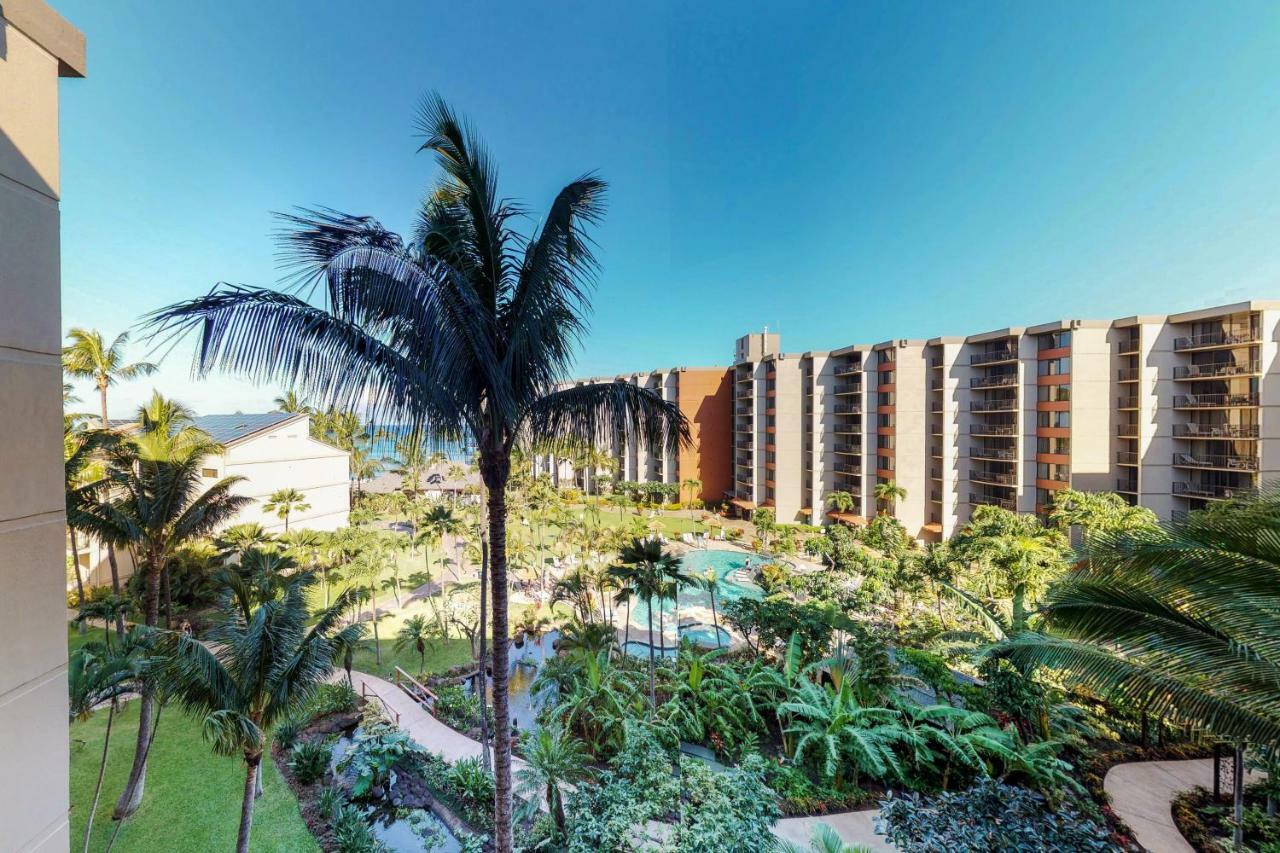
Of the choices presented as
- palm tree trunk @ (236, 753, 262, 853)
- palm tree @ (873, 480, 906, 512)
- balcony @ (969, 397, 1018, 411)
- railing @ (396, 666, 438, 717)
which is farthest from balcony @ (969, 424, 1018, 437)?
palm tree trunk @ (236, 753, 262, 853)

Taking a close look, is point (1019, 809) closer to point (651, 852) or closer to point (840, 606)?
point (651, 852)

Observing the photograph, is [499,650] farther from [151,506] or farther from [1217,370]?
[1217,370]

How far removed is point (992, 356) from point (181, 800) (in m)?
43.6

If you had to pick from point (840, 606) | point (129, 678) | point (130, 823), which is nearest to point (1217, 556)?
point (840, 606)

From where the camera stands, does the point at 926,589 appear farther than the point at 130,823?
Yes

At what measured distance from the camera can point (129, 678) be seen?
7895 mm

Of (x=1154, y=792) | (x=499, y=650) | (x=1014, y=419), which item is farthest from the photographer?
(x=1014, y=419)

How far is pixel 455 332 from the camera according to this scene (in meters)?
5.17

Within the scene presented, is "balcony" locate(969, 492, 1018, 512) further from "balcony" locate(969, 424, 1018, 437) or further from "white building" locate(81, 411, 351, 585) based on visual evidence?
"white building" locate(81, 411, 351, 585)

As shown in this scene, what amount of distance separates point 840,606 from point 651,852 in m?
11.6

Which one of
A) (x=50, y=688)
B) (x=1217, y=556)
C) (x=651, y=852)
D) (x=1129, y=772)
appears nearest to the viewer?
(x=50, y=688)

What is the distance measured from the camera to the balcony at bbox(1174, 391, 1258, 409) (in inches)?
943

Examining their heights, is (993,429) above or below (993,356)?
below

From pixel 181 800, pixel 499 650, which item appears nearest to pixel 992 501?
pixel 499 650
